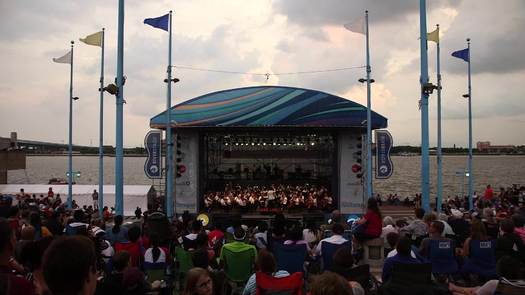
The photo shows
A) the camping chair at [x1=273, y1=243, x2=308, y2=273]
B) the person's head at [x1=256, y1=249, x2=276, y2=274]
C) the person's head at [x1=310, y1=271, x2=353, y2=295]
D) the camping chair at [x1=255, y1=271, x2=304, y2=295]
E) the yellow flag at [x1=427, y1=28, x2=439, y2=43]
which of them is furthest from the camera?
the yellow flag at [x1=427, y1=28, x2=439, y2=43]

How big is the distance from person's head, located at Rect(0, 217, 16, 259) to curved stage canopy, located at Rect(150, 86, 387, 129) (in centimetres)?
1717

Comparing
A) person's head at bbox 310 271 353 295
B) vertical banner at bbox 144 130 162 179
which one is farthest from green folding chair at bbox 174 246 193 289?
vertical banner at bbox 144 130 162 179

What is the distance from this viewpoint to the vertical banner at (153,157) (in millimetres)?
18938

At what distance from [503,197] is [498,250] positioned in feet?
69.0

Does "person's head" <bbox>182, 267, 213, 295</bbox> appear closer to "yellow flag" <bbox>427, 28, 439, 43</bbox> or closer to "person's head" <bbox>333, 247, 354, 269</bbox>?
"person's head" <bbox>333, 247, 354, 269</bbox>

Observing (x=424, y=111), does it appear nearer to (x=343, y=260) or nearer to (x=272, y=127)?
(x=343, y=260)

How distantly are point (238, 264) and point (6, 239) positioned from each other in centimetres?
396

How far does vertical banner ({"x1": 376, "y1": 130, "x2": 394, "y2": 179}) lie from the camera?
61.0 feet

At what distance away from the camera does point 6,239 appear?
3.39 m

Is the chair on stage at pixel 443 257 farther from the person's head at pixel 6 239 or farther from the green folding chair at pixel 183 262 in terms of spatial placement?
the person's head at pixel 6 239

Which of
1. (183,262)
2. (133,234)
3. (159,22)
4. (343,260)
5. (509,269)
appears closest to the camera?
(509,269)

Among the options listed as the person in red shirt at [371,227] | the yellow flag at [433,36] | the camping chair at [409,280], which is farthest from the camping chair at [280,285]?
the yellow flag at [433,36]

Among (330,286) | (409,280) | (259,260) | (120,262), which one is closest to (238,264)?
(259,260)

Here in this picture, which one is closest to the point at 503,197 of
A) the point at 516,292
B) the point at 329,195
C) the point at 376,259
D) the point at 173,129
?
the point at 329,195
